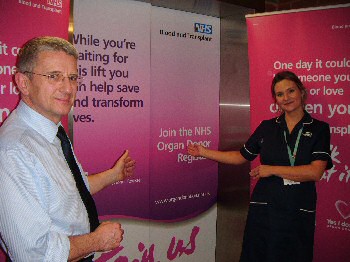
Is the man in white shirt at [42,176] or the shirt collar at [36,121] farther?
the shirt collar at [36,121]

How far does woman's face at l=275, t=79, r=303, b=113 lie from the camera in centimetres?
272

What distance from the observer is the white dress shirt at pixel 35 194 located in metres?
1.36

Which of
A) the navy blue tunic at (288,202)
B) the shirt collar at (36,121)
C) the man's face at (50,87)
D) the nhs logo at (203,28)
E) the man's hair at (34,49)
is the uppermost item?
the nhs logo at (203,28)

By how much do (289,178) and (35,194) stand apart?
173 centimetres

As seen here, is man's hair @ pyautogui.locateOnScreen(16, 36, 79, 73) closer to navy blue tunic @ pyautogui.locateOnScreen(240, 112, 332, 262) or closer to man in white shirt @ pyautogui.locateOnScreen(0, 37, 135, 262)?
man in white shirt @ pyautogui.locateOnScreen(0, 37, 135, 262)

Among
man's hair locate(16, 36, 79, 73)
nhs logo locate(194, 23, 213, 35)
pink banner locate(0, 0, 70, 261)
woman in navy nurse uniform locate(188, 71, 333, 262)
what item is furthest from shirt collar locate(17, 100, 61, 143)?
nhs logo locate(194, 23, 213, 35)

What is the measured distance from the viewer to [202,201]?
374 cm

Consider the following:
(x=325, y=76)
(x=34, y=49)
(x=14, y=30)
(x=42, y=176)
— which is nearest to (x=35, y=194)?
(x=42, y=176)

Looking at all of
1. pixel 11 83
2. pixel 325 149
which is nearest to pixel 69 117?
pixel 11 83

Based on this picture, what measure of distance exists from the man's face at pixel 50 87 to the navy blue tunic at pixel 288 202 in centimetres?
163

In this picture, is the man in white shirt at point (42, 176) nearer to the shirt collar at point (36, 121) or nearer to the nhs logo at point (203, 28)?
the shirt collar at point (36, 121)

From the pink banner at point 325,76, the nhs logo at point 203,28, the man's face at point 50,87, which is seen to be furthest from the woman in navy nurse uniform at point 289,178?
the man's face at point 50,87

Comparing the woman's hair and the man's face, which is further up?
the woman's hair

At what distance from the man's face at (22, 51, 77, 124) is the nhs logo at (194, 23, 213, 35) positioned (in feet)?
6.91
